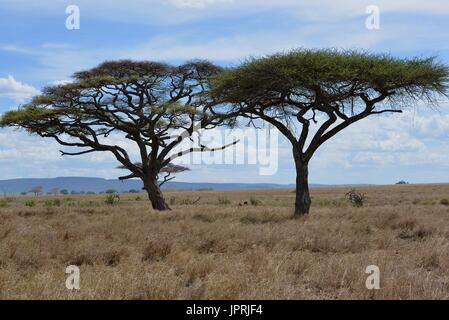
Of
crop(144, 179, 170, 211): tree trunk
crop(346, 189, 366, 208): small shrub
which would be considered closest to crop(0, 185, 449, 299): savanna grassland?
crop(144, 179, 170, 211): tree trunk

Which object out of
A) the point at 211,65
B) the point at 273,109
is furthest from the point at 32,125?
the point at 273,109

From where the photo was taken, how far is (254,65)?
74.1 feet

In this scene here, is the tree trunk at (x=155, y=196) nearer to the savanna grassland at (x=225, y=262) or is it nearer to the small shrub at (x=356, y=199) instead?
the small shrub at (x=356, y=199)

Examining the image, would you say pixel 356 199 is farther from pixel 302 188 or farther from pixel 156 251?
pixel 156 251

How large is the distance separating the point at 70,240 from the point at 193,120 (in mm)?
19059

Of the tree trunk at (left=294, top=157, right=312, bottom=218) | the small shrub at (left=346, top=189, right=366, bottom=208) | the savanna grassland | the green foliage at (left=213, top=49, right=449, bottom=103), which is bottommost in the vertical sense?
the small shrub at (left=346, top=189, right=366, bottom=208)

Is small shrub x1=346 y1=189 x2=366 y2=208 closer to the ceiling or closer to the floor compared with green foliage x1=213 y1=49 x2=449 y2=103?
closer to the floor

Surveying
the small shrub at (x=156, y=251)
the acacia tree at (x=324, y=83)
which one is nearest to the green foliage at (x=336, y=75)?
the acacia tree at (x=324, y=83)

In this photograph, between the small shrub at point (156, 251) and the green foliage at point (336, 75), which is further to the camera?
the green foliage at point (336, 75)

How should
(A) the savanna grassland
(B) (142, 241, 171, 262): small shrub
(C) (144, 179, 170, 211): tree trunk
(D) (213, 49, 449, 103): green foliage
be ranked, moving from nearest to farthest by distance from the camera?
(A) the savanna grassland, (B) (142, 241, 171, 262): small shrub, (D) (213, 49, 449, 103): green foliage, (C) (144, 179, 170, 211): tree trunk

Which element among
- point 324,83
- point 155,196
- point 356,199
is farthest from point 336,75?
point 356,199

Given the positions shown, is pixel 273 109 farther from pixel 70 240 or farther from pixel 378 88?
pixel 70 240

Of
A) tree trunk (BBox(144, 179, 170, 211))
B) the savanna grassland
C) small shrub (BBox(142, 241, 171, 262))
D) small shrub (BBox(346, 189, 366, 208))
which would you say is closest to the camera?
the savanna grassland

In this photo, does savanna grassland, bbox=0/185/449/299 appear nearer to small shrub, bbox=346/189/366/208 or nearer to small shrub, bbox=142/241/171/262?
small shrub, bbox=142/241/171/262
